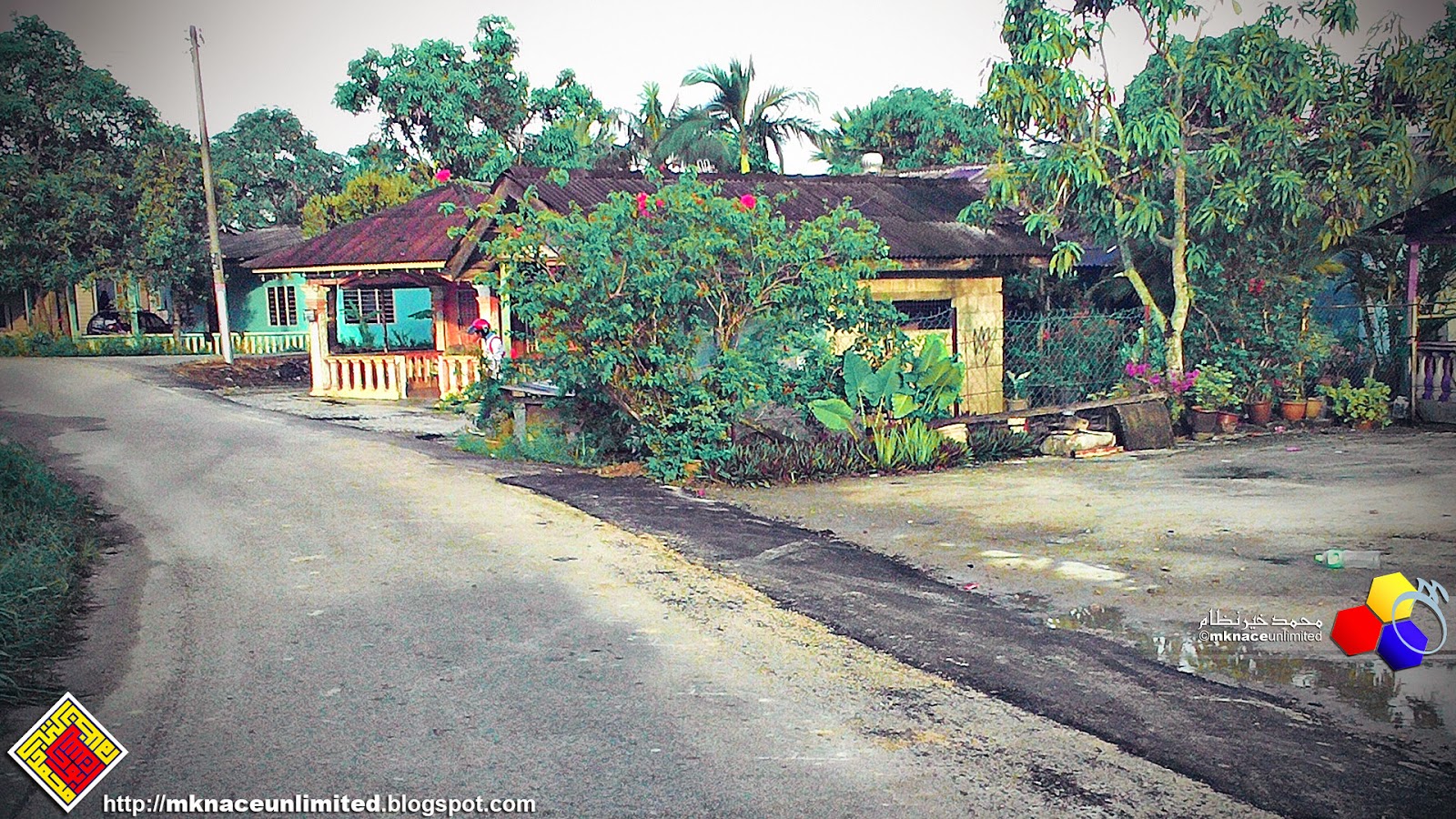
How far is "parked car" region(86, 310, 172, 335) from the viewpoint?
124 feet

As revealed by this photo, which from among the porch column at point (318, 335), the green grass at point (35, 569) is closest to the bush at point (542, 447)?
the green grass at point (35, 569)

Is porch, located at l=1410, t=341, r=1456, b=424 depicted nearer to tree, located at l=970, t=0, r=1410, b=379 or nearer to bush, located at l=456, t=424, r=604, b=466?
tree, located at l=970, t=0, r=1410, b=379

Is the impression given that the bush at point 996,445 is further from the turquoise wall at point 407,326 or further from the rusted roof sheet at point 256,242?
the rusted roof sheet at point 256,242

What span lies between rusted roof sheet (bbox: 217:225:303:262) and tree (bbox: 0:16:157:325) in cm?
380

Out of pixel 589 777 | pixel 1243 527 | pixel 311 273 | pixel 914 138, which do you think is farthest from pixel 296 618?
pixel 914 138

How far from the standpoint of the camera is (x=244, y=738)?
5172mm

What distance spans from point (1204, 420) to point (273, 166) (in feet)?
183

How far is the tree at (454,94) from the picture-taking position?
35594mm

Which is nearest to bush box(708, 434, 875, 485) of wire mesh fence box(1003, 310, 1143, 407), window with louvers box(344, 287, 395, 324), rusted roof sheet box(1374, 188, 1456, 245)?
wire mesh fence box(1003, 310, 1143, 407)

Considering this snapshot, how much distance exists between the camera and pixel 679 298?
11.8 metres

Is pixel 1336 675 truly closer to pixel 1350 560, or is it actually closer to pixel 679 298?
pixel 1350 560

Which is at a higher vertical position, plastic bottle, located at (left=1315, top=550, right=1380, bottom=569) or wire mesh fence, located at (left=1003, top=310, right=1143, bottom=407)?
wire mesh fence, located at (left=1003, top=310, right=1143, bottom=407)

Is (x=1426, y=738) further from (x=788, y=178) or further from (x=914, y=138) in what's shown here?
(x=914, y=138)

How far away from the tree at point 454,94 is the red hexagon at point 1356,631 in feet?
104
